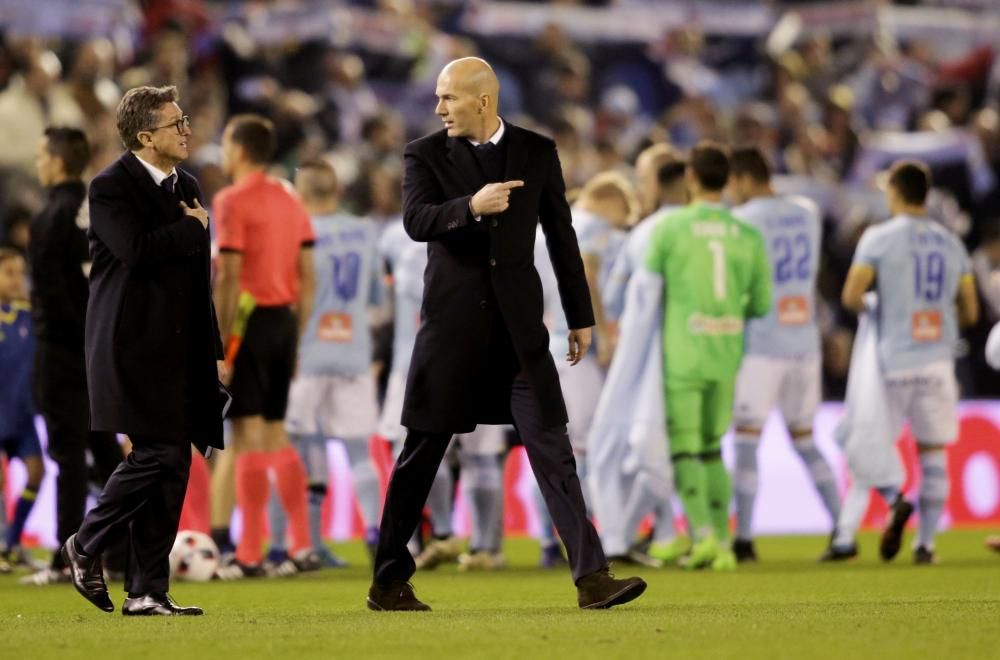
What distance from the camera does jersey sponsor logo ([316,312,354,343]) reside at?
1120 cm

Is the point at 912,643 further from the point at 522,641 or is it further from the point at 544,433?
the point at 544,433

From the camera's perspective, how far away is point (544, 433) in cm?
715

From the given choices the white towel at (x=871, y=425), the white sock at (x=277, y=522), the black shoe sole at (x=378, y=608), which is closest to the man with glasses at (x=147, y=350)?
the black shoe sole at (x=378, y=608)

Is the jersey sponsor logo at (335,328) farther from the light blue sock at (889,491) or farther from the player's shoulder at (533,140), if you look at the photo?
the player's shoulder at (533,140)

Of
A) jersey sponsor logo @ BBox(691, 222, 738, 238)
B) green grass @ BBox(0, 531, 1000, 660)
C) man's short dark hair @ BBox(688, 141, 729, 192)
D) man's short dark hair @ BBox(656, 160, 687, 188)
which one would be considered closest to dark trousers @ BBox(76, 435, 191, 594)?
green grass @ BBox(0, 531, 1000, 660)

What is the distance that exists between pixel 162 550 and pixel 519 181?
6.62ft

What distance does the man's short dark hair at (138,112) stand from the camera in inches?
289

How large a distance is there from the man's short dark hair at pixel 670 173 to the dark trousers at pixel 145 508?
4.97 metres

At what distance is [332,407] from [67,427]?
216 cm

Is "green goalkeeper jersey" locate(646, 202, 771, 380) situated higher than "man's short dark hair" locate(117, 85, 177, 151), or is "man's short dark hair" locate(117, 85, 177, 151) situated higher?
"man's short dark hair" locate(117, 85, 177, 151)

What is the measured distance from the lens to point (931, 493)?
11227 millimetres

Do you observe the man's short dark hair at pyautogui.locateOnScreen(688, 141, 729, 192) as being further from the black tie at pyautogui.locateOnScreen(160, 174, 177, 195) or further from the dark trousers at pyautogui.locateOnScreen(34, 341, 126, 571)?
the black tie at pyautogui.locateOnScreen(160, 174, 177, 195)

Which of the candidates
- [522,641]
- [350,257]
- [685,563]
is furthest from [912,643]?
[350,257]

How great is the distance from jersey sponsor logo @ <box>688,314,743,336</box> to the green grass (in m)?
1.38
